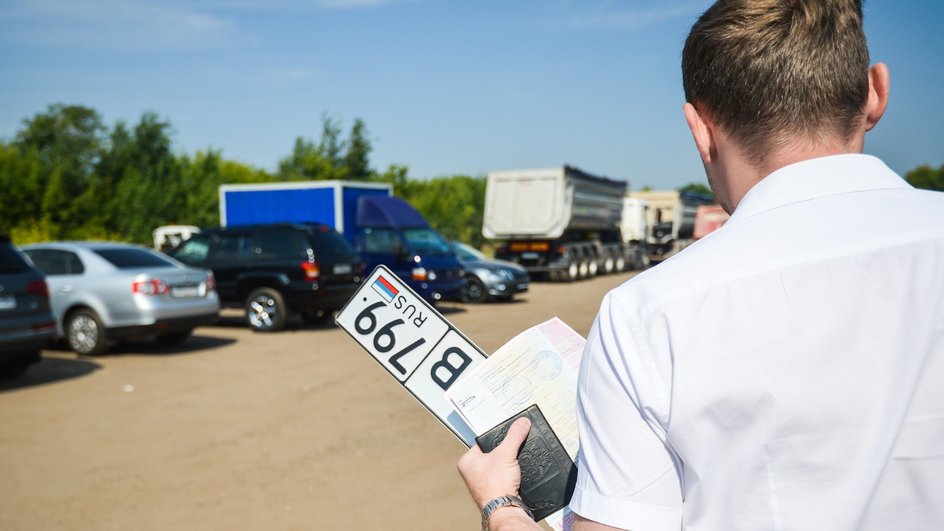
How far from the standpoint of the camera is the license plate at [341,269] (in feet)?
45.8

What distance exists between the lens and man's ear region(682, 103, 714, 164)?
4.27 feet

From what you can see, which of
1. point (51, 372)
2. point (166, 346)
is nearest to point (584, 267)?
point (166, 346)

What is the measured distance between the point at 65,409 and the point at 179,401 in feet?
3.53

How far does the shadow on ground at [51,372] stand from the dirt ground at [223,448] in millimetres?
23

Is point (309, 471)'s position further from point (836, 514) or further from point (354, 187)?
point (354, 187)

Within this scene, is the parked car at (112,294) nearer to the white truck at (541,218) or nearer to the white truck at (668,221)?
the white truck at (541,218)

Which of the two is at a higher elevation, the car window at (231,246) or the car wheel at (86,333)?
the car window at (231,246)

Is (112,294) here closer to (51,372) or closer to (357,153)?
(51,372)

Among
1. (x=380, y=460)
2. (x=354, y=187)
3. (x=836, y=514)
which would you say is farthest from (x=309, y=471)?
(x=354, y=187)

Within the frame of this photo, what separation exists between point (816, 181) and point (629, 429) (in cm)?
47

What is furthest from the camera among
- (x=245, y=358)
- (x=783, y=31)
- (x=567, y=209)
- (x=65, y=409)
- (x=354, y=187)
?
(x=567, y=209)

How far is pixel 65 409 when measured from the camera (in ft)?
26.1

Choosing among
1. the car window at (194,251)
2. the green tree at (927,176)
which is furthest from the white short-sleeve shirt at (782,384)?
the green tree at (927,176)

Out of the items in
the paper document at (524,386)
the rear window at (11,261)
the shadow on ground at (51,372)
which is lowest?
the shadow on ground at (51,372)
